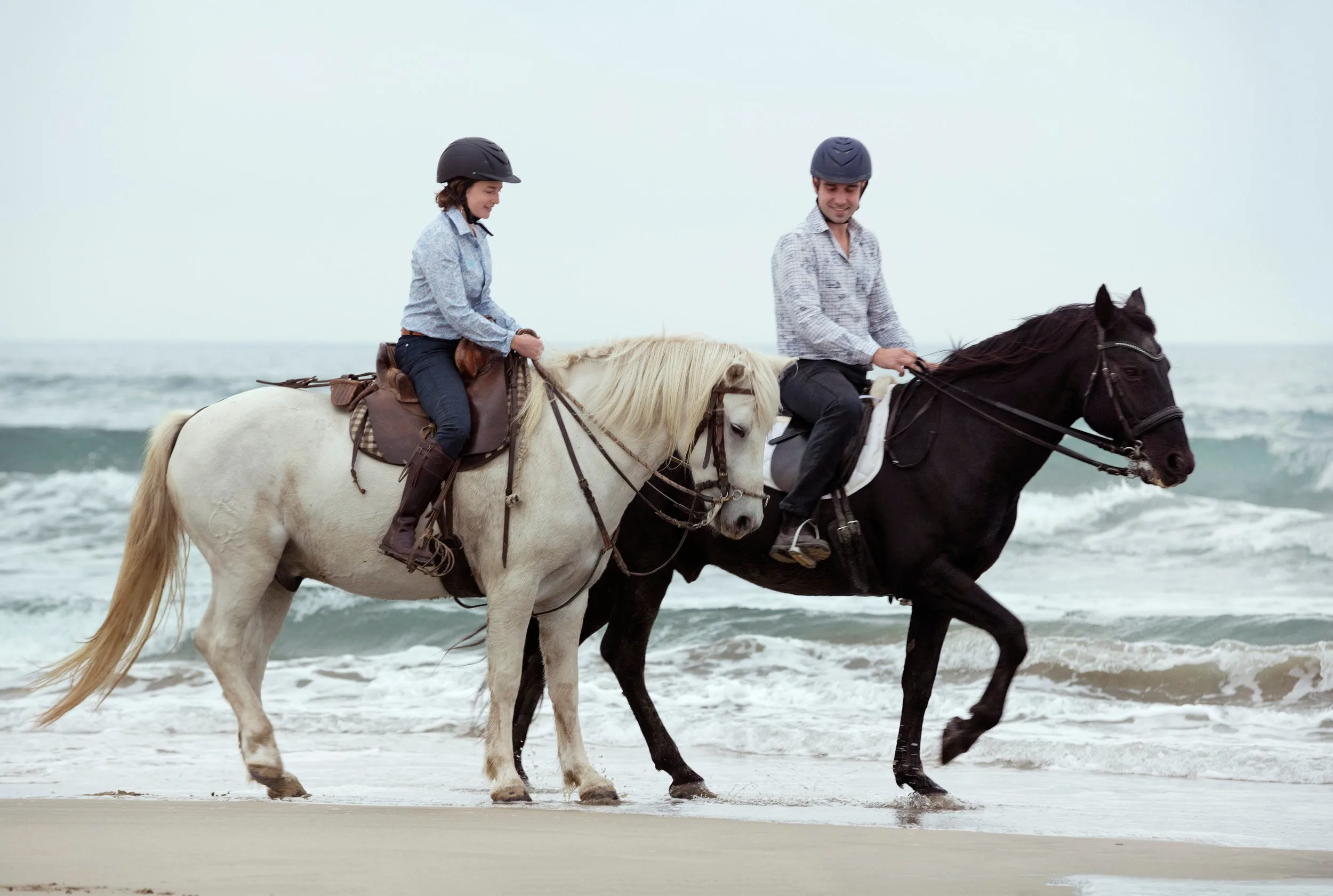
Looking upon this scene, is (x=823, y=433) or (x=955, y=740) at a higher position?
(x=823, y=433)

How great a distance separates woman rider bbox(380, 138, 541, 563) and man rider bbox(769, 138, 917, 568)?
3.95ft

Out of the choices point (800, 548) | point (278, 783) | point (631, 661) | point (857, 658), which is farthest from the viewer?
point (857, 658)

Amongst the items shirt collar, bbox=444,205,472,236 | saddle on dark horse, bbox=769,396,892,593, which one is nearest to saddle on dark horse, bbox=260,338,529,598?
shirt collar, bbox=444,205,472,236

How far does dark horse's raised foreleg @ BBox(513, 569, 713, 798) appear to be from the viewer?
629 centimetres

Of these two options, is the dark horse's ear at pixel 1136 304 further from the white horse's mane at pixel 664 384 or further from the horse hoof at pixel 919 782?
the horse hoof at pixel 919 782

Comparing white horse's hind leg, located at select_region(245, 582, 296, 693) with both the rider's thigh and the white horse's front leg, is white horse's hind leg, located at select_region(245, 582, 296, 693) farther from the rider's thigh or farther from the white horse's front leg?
the rider's thigh

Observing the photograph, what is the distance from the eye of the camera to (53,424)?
24.9 m

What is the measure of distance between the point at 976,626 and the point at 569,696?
5.25 feet

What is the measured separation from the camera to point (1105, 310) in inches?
228

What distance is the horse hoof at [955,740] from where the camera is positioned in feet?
18.7

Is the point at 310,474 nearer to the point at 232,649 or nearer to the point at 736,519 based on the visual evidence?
the point at 232,649

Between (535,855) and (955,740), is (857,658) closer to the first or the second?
(955,740)

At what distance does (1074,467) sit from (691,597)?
8.20 m

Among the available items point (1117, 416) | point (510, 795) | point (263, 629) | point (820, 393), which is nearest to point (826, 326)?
point (820, 393)
